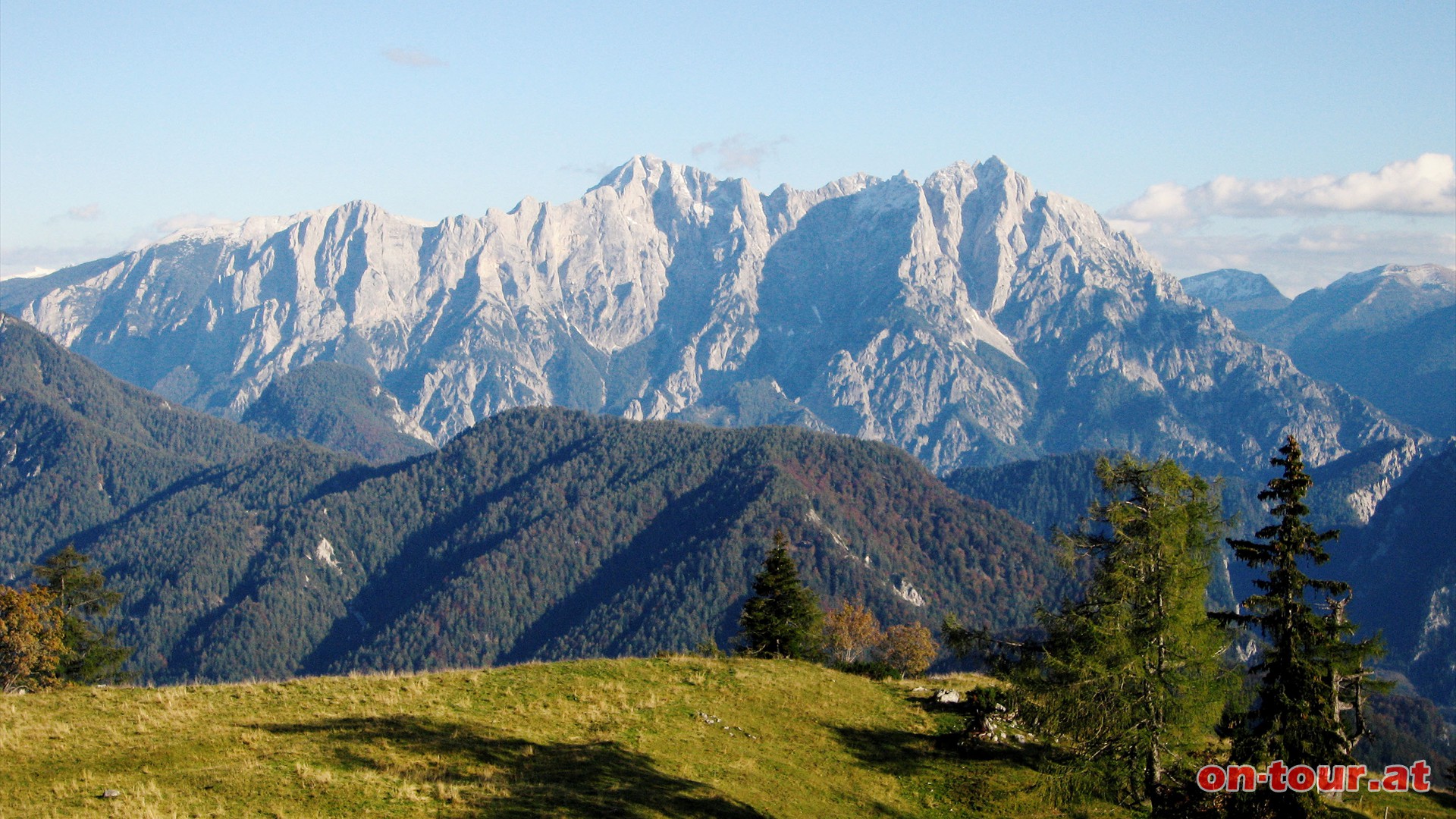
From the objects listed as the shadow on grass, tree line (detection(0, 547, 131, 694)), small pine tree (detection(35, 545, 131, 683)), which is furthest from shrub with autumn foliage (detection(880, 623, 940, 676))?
the shadow on grass

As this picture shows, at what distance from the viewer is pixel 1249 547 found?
3700cm

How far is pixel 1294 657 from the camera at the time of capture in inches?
1406

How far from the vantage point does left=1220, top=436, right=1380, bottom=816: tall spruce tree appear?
1393 inches

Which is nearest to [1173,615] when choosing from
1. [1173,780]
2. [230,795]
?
[1173,780]

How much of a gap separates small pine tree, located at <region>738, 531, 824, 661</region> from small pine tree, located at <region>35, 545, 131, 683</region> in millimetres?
54117

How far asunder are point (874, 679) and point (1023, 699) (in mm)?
17843

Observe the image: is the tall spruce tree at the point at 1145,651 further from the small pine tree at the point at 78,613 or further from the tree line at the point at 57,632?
the small pine tree at the point at 78,613

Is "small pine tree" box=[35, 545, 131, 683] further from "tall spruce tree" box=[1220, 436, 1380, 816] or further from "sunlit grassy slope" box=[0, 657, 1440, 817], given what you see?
"tall spruce tree" box=[1220, 436, 1380, 816]

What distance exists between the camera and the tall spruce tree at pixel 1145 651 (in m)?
36.9

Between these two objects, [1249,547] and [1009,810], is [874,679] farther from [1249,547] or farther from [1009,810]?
[1249,547]

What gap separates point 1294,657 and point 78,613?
9276 cm

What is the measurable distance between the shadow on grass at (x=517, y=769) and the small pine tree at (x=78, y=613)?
59.2m

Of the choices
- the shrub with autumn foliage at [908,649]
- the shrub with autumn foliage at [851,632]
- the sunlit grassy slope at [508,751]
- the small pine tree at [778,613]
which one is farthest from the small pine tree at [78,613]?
the shrub with autumn foliage at [908,649]

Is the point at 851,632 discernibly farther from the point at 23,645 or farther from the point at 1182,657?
the point at 1182,657
